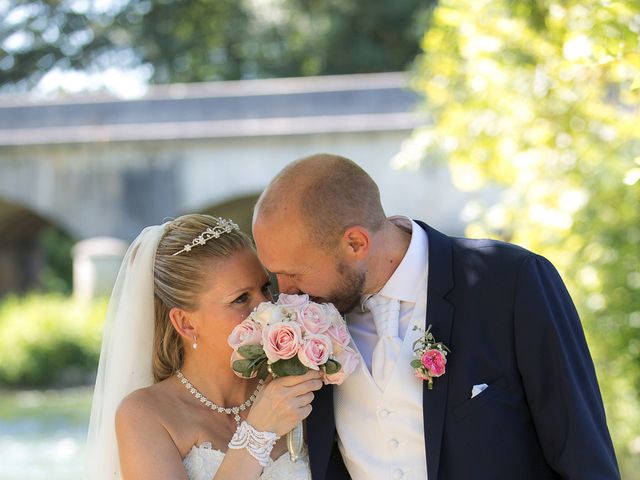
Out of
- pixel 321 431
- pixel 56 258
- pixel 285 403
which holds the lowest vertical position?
pixel 56 258

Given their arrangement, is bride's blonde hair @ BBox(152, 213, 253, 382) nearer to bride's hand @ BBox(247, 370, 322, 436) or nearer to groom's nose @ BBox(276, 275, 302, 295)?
groom's nose @ BBox(276, 275, 302, 295)

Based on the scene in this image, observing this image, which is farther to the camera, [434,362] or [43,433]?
[43,433]

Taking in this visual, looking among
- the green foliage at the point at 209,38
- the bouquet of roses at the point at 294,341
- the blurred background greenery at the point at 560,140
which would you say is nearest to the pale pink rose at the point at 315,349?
the bouquet of roses at the point at 294,341

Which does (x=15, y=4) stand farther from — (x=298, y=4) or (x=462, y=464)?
(x=462, y=464)

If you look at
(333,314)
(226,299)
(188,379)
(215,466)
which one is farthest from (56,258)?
(333,314)

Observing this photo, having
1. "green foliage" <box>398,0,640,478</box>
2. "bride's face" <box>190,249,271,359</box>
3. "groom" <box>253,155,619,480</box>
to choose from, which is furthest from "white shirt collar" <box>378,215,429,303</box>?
"green foliage" <box>398,0,640,478</box>

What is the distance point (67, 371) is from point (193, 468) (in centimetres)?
1528

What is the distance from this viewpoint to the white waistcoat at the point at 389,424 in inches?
128

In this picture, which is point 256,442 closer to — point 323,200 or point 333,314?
point 333,314

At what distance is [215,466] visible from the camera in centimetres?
340

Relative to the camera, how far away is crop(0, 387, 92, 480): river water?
38.6 ft

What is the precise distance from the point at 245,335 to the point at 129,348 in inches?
27.5

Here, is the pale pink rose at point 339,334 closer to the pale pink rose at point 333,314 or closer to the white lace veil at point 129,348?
the pale pink rose at point 333,314

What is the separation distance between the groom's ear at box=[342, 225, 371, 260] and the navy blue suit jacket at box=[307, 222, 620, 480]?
24cm
